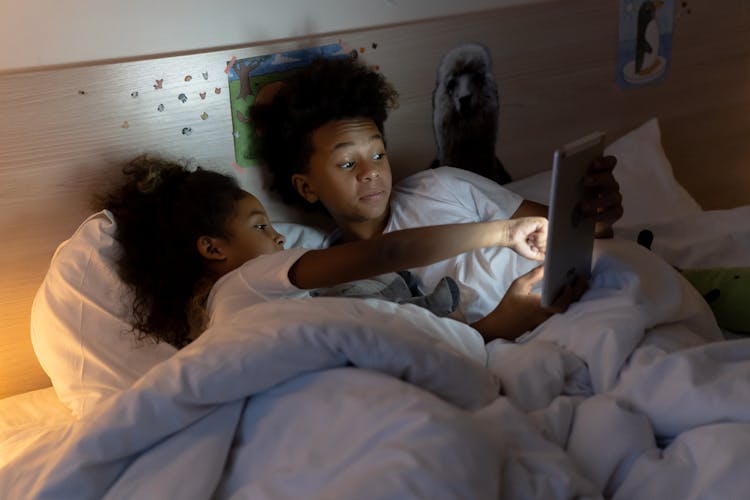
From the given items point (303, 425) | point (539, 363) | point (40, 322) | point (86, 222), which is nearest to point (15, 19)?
point (86, 222)

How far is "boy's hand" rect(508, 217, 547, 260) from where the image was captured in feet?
4.12

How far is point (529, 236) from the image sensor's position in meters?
1.27

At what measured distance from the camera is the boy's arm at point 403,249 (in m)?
1.21

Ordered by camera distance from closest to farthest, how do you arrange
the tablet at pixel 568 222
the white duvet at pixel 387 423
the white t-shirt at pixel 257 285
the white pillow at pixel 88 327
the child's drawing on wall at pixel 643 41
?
the white duvet at pixel 387 423 → the tablet at pixel 568 222 → the white t-shirt at pixel 257 285 → the white pillow at pixel 88 327 → the child's drawing on wall at pixel 643 41

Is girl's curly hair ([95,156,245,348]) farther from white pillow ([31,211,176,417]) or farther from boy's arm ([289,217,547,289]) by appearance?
boy's arm ([289,217,547,289])

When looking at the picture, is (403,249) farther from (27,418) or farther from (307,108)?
(27,418)

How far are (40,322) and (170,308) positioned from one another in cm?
22

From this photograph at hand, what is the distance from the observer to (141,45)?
1.38 metres

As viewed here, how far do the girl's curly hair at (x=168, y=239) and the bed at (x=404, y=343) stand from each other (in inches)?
1.4

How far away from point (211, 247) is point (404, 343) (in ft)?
1.77

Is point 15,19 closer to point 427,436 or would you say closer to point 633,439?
point 427,436

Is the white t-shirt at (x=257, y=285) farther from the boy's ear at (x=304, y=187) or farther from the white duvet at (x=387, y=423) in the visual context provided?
the boy's ear at (x=304, y=187)

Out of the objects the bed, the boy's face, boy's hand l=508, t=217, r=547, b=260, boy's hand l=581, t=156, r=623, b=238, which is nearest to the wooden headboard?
the bed

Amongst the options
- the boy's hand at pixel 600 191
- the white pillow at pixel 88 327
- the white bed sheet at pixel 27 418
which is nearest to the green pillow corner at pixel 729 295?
the boy's hand at pixel 600 191
